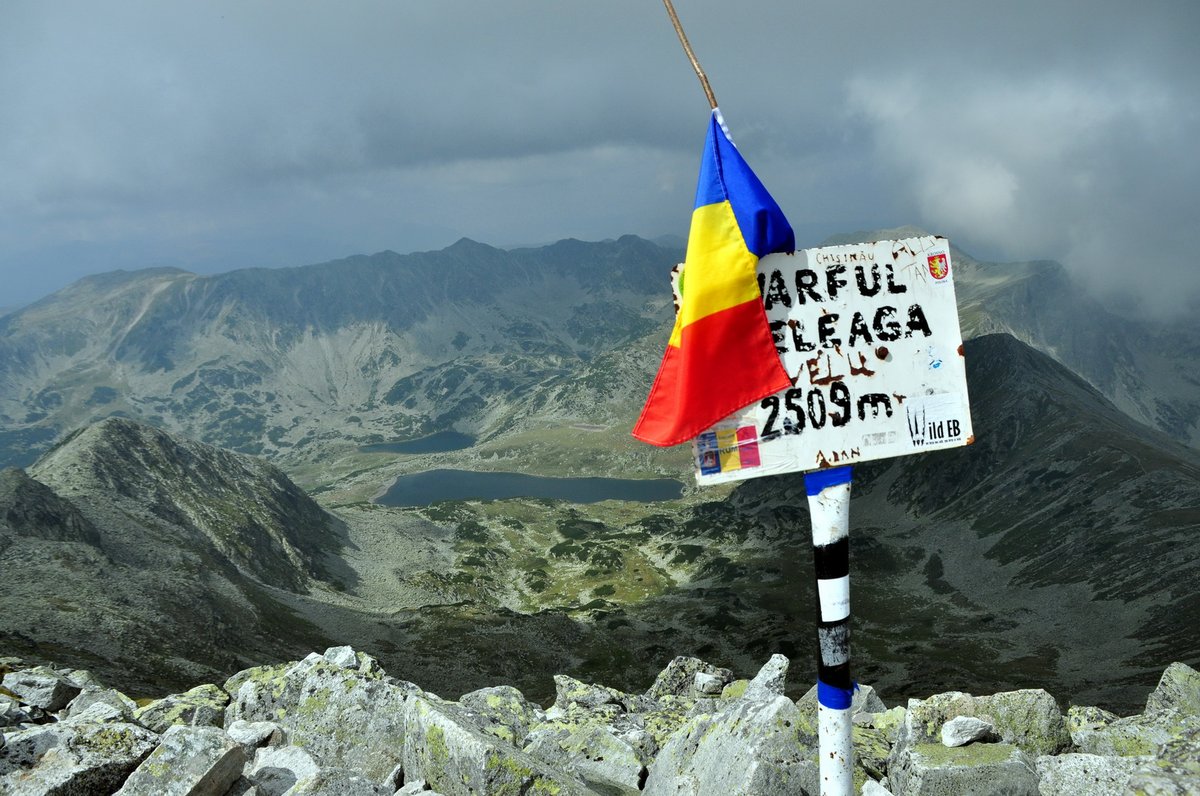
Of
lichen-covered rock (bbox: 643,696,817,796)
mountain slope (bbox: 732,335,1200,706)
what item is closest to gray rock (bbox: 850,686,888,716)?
lichen-covered rock (bbox: 643,696,817,796)

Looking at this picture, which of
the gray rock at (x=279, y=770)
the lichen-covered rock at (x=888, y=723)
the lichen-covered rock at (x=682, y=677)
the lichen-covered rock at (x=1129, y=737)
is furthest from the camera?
the lichen-covered rock at (x=682, y=677)

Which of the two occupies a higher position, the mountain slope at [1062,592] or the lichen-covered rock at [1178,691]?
the lichen-covered rock at [1178,691]

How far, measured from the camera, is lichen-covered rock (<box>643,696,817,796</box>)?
11.7 meters

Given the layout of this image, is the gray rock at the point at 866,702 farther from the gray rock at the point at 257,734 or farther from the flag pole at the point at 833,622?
the gray rock at the point at 257,734

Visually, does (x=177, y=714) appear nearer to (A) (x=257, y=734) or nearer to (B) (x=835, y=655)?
(A) (x=257, y=734)

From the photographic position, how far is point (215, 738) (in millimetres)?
12570

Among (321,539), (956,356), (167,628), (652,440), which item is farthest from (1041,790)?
(321,539)

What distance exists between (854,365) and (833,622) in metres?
3.72

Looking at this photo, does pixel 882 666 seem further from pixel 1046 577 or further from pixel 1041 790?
pixel 1041 790

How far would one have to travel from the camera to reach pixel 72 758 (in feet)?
40.7

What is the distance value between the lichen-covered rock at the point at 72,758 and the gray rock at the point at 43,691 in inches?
382

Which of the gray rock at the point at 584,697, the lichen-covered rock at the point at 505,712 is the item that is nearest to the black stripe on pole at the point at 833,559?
the lichen-covered rock at the point at 505,712

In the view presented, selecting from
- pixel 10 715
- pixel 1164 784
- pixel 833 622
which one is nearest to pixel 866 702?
pixel 833 622

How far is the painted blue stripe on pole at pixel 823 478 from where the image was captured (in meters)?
9.87
